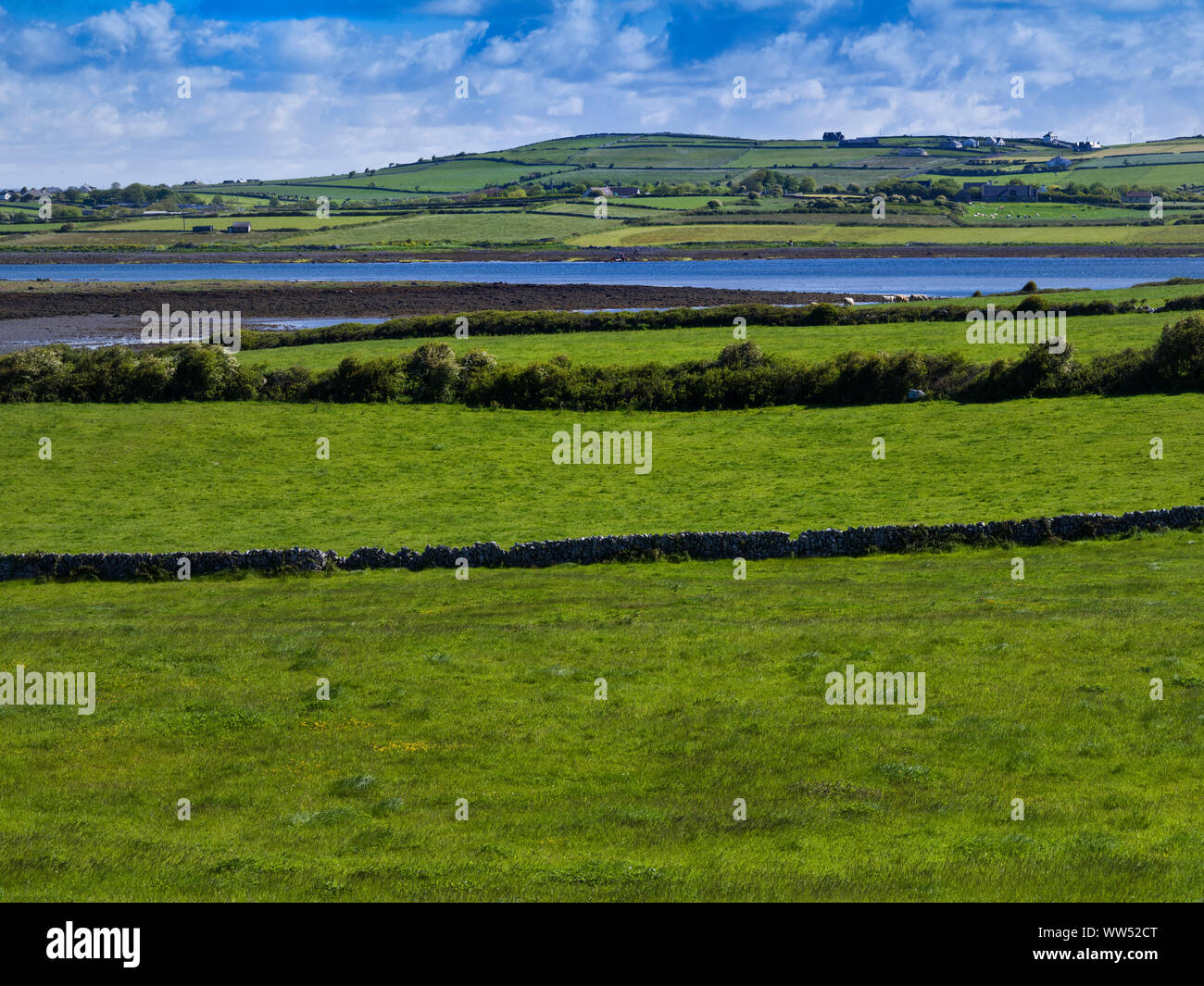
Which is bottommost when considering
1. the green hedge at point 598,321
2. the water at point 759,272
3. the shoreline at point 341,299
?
the green hedge at point 598,321

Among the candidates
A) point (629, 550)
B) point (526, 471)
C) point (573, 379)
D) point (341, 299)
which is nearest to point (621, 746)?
point (629, 550)

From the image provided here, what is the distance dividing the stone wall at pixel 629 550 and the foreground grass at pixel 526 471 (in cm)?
207

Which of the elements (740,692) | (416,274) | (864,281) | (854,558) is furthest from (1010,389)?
(416,274)

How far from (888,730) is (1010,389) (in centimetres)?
4439

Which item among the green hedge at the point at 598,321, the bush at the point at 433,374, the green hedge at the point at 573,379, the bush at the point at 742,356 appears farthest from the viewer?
the green hedge at the point at 598,321

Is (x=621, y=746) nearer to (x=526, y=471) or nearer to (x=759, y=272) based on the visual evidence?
(x=526, y=471)

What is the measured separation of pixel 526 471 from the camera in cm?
5047

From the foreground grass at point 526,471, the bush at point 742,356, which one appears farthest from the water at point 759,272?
the foreground grass at point 526,471

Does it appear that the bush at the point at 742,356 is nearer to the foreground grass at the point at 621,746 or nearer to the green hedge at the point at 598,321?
the green hedge at the point at 598,321

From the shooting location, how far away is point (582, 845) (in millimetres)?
15656

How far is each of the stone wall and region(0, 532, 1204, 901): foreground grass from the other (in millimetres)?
3462

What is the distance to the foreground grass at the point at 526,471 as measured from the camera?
4031cm

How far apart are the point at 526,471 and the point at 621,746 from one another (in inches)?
1234
